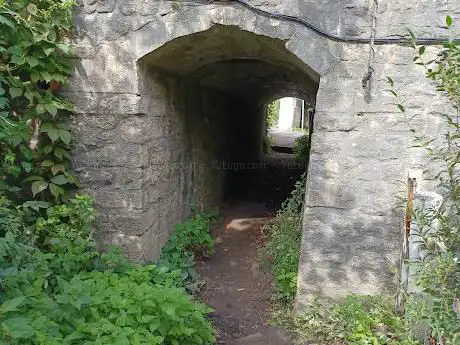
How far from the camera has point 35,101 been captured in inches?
121

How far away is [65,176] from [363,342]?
248 cm

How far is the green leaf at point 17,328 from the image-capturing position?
1778 millimetres

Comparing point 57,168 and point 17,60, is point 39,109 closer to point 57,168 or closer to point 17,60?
point 17,60

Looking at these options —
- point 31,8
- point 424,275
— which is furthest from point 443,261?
point 31,8

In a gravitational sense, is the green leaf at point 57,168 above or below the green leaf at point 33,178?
above

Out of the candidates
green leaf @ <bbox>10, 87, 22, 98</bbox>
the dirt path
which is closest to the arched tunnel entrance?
the dirt path

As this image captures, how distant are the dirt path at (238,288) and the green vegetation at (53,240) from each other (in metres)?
0.36

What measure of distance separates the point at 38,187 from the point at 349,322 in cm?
247

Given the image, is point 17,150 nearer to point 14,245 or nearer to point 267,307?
point 14,245

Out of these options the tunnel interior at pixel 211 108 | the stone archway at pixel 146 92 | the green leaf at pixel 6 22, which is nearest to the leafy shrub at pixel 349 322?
the stone archway at pixel 146 92

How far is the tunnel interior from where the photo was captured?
3.43 meters

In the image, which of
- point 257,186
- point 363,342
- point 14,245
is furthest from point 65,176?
point 257,186

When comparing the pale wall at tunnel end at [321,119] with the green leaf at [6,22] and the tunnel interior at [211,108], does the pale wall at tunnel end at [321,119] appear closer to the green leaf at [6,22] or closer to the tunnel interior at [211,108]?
the tunnel interior at [211,108]

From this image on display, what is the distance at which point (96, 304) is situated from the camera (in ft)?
8.18
